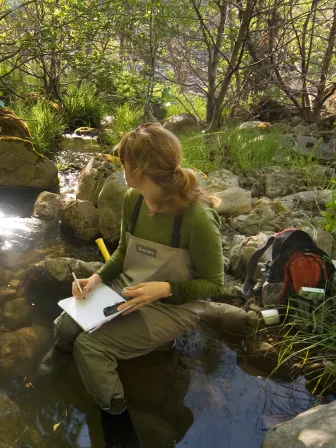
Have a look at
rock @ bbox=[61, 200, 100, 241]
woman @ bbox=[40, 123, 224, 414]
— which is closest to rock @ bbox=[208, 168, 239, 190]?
rock @ bbox=[61, 200, 100, 241]

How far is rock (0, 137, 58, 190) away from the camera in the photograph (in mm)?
5152

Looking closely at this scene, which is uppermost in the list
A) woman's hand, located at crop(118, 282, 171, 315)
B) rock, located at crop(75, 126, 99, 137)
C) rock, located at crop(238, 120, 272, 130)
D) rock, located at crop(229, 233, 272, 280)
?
rock, located at crop(238, 120, 272, 130)

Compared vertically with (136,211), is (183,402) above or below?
below

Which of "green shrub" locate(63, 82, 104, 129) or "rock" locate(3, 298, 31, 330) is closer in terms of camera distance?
"rock" locate(3, 298, 31, 330)

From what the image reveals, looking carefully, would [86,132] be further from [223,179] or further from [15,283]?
[15,283]

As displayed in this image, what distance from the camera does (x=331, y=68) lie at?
729cm

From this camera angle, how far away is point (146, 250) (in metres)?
2.18

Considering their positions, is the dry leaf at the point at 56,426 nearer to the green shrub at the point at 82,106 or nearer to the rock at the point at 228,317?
the rock at the point at 228,317

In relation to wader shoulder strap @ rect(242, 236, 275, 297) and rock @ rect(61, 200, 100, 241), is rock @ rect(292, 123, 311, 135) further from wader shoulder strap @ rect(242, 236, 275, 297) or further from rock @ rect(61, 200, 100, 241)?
wader shoulder strap @ rect(242, 236, 275, 297)

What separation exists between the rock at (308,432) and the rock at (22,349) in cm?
142

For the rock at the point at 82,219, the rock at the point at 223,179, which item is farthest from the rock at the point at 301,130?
the rock at the point at 82,219

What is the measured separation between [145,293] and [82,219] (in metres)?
2.39

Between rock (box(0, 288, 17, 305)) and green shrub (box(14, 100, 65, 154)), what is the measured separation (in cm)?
331

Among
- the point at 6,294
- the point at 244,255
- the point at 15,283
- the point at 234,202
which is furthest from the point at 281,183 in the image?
the point at 6,294
